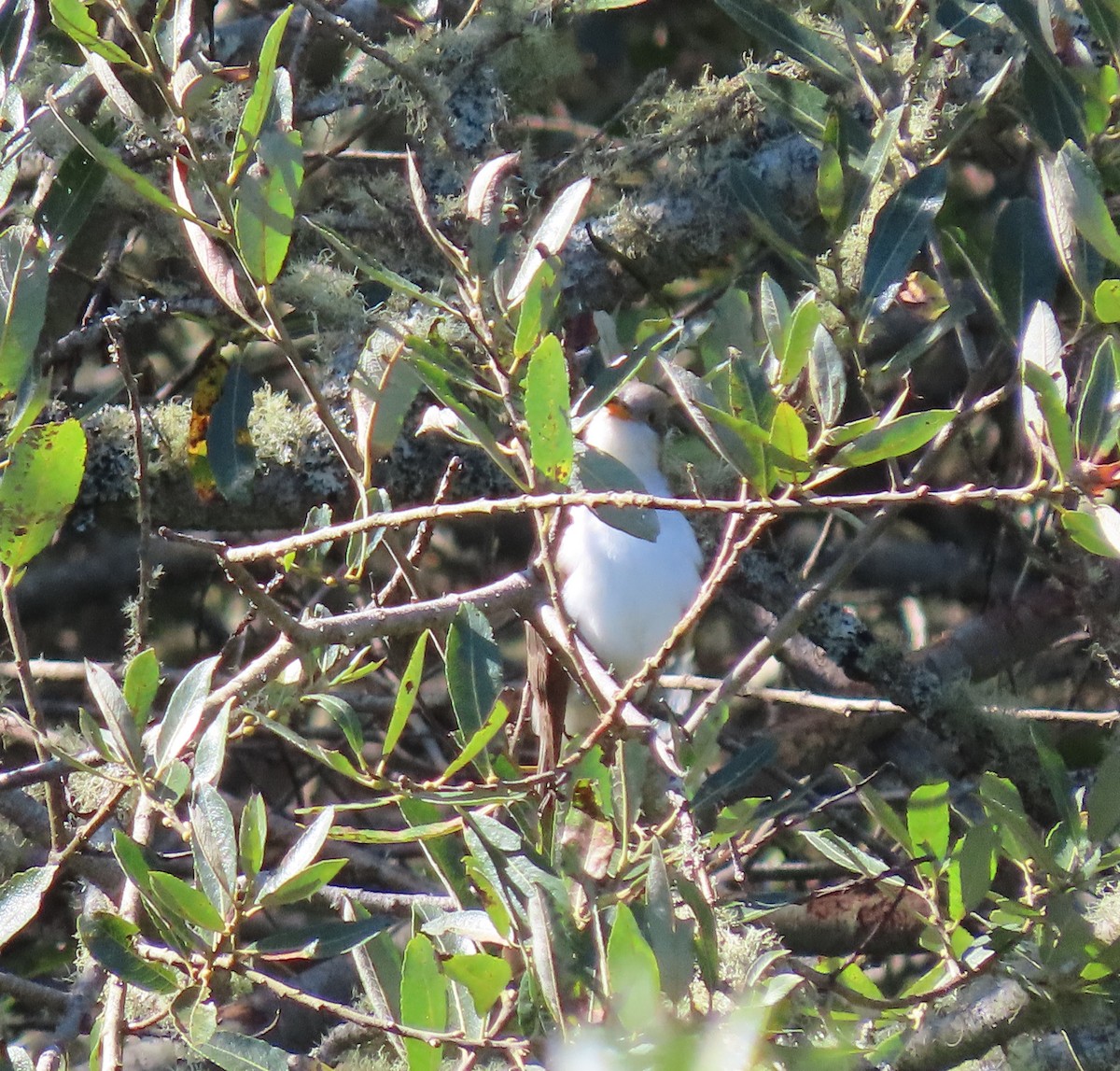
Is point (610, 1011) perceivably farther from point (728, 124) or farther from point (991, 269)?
point (728, 124)

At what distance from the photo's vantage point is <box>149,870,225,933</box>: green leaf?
3.59 feet

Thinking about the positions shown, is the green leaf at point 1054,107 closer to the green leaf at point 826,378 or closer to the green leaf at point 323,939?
the green leaf at point 826,378

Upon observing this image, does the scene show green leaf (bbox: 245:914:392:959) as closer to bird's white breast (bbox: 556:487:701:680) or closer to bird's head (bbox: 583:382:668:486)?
bird's white breast (bbox: 556:487:701:680)

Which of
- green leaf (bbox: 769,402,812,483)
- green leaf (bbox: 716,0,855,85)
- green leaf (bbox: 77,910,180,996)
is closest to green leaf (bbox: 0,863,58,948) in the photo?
green leaf (bbox: 77,910,180,996)

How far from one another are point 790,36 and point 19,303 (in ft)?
3.23

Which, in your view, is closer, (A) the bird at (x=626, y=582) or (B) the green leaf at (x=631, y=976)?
(B) the green leaf at (x=631, y=976)

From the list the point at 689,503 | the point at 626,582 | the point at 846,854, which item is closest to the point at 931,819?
the point at 846,854

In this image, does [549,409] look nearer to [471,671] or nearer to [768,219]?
[471,671]

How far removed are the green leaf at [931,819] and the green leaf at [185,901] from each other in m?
0.82

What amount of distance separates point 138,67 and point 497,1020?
0.90 meters

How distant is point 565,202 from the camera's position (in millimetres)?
1214

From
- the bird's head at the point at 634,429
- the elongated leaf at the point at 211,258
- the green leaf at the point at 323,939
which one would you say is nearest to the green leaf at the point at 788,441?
the elongated leaf at the point at 211,258

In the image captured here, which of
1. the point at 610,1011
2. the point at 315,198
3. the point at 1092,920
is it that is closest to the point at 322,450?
the point at 315,198

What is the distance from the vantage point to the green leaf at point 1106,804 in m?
1.46
